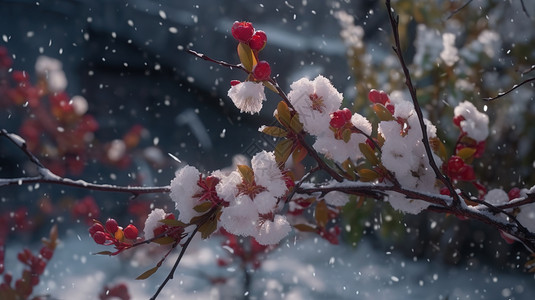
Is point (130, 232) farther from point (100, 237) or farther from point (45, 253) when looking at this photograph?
point (45, 253)

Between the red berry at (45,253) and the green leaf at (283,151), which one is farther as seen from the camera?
the red berry at (45,253)

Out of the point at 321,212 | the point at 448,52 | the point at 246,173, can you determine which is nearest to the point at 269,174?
the point at 246,173

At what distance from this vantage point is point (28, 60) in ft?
6.68

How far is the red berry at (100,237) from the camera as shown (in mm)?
432

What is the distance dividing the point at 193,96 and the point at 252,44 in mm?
1883

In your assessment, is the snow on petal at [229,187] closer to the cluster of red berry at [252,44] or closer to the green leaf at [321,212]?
the cluster of red berry at [252,44]

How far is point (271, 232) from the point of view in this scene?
16.9 inches

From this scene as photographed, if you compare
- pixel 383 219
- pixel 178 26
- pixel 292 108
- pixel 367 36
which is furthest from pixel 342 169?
pixel 178 26

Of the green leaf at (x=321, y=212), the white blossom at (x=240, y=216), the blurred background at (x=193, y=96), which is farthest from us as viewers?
the blurred background at (x=193, y=96)

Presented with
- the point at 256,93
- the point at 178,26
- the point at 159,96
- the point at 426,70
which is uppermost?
the point at 178,26

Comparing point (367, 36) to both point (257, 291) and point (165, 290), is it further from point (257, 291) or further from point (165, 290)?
point (165, 290)

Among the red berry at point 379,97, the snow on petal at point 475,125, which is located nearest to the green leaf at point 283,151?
the red berry at point 379,97

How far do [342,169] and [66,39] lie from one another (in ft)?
6.46

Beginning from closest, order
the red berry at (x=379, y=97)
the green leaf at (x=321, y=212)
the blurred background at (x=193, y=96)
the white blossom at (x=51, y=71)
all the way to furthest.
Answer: the red berry at (x=379, y=97)
the green leaf at (x=321, y=212)
the blurred background at (x=193, y=96)
the white blossom at (x=51, y=71)
